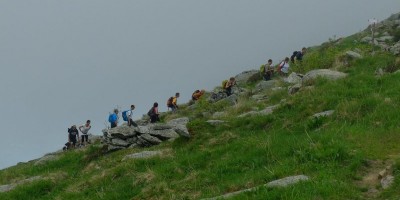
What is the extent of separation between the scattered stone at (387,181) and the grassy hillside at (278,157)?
111mm

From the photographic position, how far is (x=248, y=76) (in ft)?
139

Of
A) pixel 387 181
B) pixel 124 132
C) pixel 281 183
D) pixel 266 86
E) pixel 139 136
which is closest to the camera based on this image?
pixel 387 181

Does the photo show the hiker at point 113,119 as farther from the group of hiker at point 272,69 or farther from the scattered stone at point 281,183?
the scattered stone at point 281,183

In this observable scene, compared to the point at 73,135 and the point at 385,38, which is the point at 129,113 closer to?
the point at 73,135

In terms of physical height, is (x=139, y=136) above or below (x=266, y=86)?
below

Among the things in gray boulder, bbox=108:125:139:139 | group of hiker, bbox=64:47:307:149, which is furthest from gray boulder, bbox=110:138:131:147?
group of hiker, bbox=64:47:307:149

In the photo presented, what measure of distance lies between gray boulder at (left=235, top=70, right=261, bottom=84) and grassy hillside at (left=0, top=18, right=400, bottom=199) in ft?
55.2

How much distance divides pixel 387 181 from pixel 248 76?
103 feet

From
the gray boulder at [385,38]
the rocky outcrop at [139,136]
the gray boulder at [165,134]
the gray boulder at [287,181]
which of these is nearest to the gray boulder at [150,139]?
the rocky outcrop at [139,136]

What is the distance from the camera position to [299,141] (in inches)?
579

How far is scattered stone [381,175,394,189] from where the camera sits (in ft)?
35.9

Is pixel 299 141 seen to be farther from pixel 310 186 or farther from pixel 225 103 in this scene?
pixel 225 103

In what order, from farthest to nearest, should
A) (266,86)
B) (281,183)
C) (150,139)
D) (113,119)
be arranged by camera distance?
1. (113,119)
2. (266,86)
3. (150,139)
4. (281,183)

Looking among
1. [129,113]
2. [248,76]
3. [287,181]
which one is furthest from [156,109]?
[287,181]
